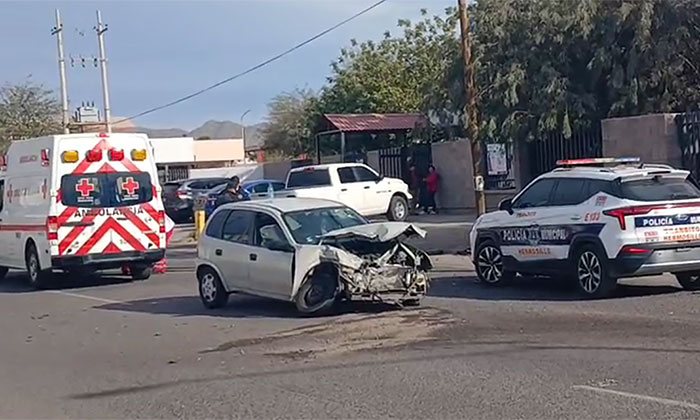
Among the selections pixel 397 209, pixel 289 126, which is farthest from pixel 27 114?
pixel 397 209

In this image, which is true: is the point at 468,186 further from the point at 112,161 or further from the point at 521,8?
the point at 112,161

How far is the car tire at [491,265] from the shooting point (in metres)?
16.8

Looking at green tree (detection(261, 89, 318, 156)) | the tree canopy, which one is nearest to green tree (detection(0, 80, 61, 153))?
green tree (detection(261, 89, 318, 156))

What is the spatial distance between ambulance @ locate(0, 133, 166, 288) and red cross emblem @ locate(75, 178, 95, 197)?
18 mm

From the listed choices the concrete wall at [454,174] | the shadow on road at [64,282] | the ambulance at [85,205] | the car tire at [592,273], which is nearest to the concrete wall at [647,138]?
the concrete wall at [454,174]

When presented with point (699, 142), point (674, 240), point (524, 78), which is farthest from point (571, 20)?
point (674, 240)

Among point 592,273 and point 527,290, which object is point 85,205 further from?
point 592,273

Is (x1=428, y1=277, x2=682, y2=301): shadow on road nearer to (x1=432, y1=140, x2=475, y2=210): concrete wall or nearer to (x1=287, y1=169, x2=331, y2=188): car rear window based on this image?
(x1=287, y1=169, x2=331, y2=188): car rear window

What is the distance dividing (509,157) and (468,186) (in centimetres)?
253

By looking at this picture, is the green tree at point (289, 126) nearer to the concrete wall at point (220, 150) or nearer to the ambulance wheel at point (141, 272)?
the concrete wall at point (220, 150)

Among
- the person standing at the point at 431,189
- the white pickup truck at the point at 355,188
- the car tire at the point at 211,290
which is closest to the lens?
A: the car tire at the point at 211,290

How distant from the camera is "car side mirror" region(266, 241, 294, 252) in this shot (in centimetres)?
1464

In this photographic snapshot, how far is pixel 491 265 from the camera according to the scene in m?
16.9

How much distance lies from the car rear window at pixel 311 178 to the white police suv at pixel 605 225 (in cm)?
1545
